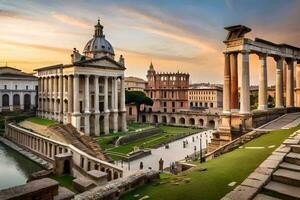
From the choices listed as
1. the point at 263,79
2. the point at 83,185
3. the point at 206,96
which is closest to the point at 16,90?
the point at 83,185

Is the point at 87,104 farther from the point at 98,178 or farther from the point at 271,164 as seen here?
the point at 271,164

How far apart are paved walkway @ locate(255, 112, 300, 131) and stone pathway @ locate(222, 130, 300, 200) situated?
962 centimetres

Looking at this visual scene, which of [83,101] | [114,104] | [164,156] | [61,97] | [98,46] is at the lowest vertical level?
[164,156]

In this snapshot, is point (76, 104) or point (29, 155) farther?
point (76, 104)

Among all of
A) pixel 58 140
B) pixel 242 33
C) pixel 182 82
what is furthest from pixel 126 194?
pixel 182 82

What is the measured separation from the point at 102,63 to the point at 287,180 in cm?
4382

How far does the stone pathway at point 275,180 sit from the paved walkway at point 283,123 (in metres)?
9.62

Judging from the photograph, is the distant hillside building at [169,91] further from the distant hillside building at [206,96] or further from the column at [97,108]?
the column at [97,108]

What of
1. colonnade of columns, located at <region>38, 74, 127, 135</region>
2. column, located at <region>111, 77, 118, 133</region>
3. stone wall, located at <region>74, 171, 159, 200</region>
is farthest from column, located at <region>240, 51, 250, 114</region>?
column, located at <region>111, 77, 118, 133</region>

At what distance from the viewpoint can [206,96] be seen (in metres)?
100

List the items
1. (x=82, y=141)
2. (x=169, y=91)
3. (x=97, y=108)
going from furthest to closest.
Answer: (x=169, y=91) < (x=97, y=108) < (x=82, y=141)

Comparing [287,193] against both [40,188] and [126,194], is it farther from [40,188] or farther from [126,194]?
[40,188]

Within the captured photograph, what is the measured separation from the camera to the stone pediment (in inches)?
1830

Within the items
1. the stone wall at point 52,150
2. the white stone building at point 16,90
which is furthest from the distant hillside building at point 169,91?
the stone wall at point 52,150
